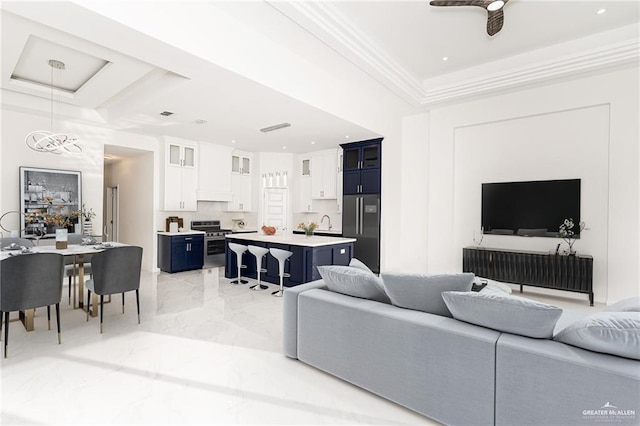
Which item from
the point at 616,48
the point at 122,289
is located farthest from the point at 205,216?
the point at 616,48

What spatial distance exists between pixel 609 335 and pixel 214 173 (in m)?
7.15

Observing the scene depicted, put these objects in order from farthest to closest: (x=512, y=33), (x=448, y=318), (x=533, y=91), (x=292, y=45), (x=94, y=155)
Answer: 1. (x=94, y=155)
2. (x=533, y=91)
3. (x=512, y=33)
4. (x=292, y=45)
5. (x=448, y=318)

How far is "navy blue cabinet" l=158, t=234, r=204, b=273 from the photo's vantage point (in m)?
6.28

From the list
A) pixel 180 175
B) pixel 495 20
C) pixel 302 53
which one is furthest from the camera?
pixel 180 175

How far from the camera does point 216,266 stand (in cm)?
716

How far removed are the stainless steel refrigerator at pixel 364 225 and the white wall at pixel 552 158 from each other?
106 cm

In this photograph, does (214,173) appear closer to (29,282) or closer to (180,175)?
(180,175)

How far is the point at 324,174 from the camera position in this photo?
7676 mm

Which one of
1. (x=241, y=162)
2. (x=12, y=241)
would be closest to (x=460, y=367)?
(x=12, y=241)

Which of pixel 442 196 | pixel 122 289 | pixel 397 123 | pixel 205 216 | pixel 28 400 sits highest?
pixel 397 123

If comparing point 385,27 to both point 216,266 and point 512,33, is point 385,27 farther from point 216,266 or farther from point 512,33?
point 216,266

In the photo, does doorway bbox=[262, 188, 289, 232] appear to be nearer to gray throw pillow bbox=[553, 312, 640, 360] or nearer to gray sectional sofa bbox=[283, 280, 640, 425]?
gray sectional sofa bbox=[283, 280, 640, 425]

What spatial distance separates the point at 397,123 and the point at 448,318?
A: 5.27 metres

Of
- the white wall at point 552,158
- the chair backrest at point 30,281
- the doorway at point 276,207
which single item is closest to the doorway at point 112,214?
the doorway at point 276,207
